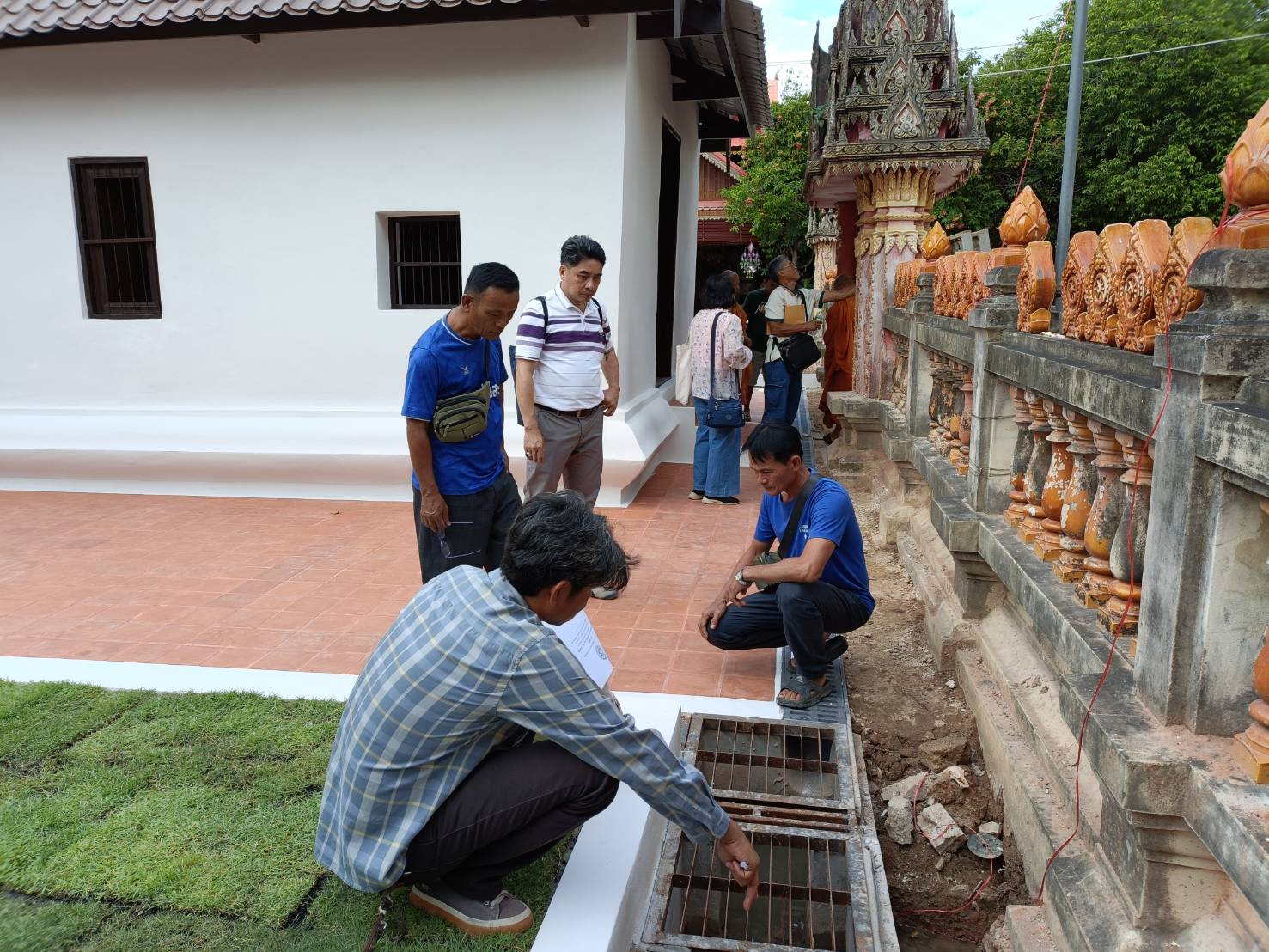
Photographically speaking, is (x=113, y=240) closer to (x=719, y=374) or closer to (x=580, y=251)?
(x=580, y=251)

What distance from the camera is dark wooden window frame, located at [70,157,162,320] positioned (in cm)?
769

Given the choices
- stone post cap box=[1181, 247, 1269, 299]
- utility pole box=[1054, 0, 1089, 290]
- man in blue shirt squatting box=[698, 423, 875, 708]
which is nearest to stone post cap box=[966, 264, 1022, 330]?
man in blue shirt squatting box=[698, 423, 875, 708]

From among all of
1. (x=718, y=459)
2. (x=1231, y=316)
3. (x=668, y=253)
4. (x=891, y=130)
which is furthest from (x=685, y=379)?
(x=1231, y=316)

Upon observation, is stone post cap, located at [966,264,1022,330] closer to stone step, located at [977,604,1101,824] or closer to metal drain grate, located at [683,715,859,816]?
stone step, located at [977,604,1101,824]

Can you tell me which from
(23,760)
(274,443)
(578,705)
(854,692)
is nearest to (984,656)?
(854,692)

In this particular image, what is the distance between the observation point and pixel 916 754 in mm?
3752

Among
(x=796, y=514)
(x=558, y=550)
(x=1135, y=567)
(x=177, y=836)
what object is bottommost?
(x=177, y=836)

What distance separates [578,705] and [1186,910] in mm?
1422

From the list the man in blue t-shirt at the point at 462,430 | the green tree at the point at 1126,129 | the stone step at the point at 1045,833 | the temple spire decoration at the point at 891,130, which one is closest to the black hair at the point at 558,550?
the man in blue t-shirt at the point at 462,430

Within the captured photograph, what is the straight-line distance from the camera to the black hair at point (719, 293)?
283 inches

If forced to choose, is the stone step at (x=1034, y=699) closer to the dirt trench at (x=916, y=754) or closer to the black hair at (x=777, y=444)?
the dirt trench at (x=916, y=754)

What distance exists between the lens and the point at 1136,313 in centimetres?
248

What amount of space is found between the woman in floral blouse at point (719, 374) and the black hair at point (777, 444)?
333 cm

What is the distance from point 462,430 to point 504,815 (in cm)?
185
